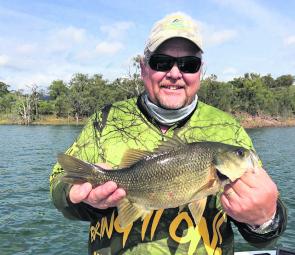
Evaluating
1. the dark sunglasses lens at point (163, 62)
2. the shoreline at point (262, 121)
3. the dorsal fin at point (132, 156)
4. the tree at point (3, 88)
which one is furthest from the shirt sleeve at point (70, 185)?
the tree at point (3, 88)

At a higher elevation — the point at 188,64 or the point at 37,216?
the point at 188,64

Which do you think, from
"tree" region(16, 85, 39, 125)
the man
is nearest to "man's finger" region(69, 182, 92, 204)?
the man

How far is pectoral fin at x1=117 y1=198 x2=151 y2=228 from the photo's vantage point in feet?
10.6

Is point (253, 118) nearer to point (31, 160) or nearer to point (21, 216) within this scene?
point (31, 160)

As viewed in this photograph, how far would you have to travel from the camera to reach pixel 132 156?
3.35 m

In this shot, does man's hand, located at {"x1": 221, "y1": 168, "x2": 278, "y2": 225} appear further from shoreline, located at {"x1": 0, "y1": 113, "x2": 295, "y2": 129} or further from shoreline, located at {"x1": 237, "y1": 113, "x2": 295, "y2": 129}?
shoreline, located at {"x1": 0, "y1": 113, "x2": 295, "y2": 129}

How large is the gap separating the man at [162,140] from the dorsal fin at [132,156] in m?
0.16

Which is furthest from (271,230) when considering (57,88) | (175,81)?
(57,88)

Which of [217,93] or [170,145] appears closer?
[170,145]

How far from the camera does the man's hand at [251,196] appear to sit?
275cm

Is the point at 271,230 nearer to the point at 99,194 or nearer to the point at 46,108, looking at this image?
the point at 99,194

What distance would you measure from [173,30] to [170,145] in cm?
95

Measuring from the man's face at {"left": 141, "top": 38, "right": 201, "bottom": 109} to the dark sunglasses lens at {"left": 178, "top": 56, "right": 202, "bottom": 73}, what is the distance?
0.10 ft

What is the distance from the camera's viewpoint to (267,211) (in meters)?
2.91
